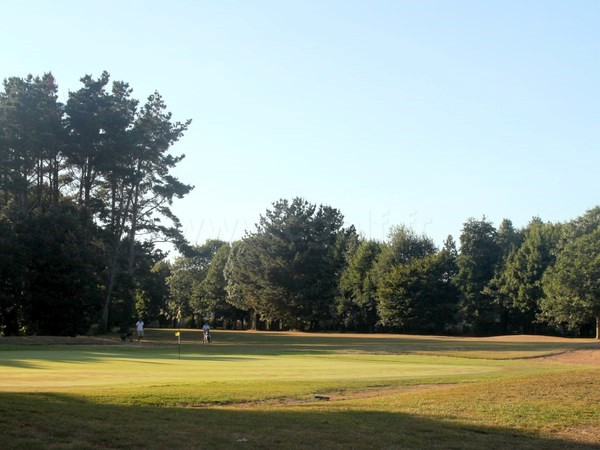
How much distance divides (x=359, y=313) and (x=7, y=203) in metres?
52.6

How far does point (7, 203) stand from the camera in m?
66.8

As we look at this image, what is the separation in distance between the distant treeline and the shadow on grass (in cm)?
4334

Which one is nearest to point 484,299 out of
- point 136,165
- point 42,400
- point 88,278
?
point 136,165

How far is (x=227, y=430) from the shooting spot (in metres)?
11.2

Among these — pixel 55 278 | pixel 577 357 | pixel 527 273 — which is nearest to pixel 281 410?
pixel 577 357

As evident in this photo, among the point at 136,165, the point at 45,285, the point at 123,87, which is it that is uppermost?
the point at 123,87

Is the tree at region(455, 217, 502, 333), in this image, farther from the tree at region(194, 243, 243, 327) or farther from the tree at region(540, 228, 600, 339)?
the tree at region(194, 243, 243, 327)

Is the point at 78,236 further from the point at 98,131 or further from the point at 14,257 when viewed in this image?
the point at 98,131

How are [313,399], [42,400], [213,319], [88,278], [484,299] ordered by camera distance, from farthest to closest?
[213,319], [484,299], [88,278], [313,399], [42,400]

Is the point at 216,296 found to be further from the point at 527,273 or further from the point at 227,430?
the point at 227,430

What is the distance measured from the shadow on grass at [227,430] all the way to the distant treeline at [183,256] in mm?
43337

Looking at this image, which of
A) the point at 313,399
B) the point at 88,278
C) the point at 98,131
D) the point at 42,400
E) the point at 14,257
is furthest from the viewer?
the point at 98,131

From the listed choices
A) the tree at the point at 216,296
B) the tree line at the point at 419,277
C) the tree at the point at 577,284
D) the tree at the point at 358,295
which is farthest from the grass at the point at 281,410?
the tree at the point at 216,296

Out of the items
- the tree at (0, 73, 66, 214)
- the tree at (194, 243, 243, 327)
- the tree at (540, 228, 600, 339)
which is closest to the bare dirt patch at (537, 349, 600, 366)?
the tree at (540, 228, 600, 339)
